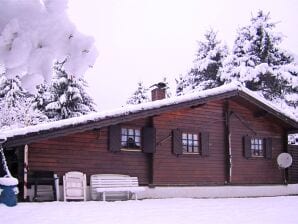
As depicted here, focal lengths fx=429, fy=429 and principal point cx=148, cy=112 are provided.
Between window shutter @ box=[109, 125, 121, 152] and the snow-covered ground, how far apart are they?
6.52 ft

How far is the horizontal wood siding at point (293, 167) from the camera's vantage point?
18.4m

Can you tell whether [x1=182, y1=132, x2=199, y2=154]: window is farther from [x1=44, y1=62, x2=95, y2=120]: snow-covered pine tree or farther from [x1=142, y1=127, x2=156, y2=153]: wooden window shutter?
[x1=44, y1=62, x2=95, y2=120]: snow-covered pine tree

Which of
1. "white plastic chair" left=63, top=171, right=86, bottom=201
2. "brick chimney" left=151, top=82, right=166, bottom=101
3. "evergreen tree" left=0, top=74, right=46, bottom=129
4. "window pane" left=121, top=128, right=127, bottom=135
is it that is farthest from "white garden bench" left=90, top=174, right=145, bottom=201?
"evergreen tree" left=0, top=74, right=46, bottom=129

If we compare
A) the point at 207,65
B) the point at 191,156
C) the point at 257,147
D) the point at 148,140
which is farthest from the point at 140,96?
the point at 148,140

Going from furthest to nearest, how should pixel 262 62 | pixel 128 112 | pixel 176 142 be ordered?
pixel 262 62 → pixel 176 142 → pixel 128 112

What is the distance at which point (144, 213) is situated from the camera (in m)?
9.83

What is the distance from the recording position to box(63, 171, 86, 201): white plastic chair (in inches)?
484

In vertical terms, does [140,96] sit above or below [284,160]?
above

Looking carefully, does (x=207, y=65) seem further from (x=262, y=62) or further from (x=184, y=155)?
(x=184, y=155)

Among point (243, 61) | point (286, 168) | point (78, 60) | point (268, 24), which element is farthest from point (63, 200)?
point (268, 24)

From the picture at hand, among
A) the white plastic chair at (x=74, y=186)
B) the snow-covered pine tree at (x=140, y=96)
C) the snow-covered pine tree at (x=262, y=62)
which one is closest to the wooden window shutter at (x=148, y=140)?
the white plastic chair at (x=74, y=186)

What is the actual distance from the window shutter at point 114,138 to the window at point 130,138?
0.33 metres

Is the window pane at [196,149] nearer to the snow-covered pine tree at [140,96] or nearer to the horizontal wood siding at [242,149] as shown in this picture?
the horizontal wood siding at [242,149]

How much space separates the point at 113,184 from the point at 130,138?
1672mm
